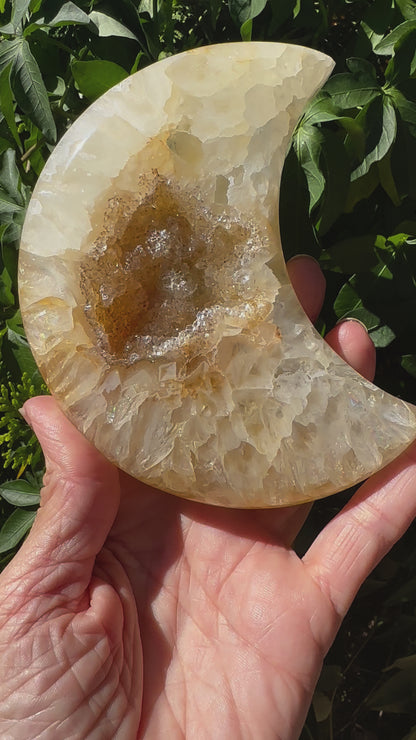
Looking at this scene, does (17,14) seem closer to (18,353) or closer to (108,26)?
(108,26)

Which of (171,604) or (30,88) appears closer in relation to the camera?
(30,88)

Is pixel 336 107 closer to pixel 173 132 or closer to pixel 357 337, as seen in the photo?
pixel 173 132

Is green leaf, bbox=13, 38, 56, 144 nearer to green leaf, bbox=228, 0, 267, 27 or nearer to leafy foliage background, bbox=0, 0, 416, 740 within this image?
leafy foliage background, bbox=0, 0, 416, 740

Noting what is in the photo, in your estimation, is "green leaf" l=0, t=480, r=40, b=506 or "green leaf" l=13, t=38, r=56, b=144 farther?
"green leaf" l=0, t=480, r=40, b=506

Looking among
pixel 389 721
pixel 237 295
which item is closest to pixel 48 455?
pixel 237 295

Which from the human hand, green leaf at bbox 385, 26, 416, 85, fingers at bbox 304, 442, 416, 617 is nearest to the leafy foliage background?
green leaf at bbox 385, 26, 416, 85

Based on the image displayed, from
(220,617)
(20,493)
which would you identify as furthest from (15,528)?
(220,617)

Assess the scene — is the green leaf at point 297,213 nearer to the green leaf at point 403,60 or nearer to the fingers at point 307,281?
the fingers at point 307,281
